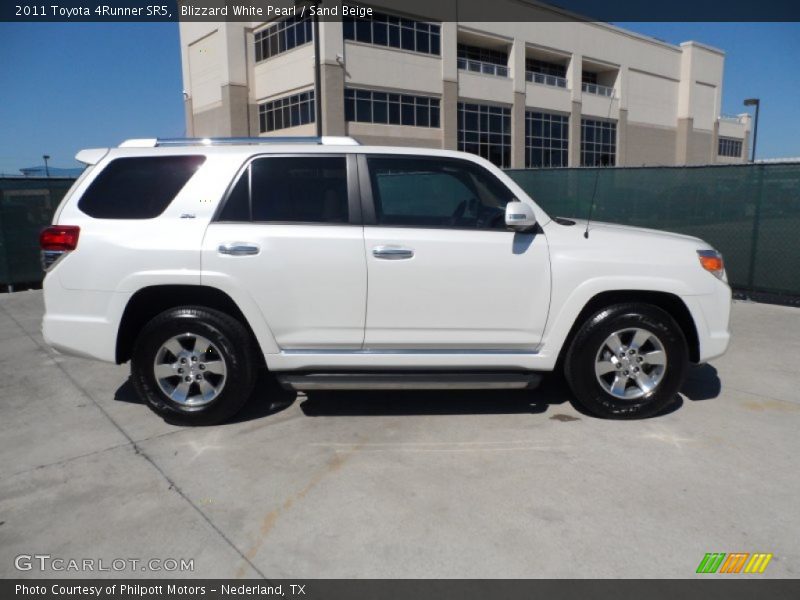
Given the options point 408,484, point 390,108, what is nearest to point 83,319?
point 408,484

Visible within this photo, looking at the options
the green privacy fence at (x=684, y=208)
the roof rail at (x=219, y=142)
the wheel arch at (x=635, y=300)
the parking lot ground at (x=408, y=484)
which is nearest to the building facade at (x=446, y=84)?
the green privacy fence at (x=684, y=208)

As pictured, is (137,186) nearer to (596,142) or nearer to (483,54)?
(483,54)

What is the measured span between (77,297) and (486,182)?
2996 millimetres

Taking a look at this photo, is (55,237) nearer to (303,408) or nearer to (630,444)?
(303,408)

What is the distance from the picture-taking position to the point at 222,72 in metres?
39.5

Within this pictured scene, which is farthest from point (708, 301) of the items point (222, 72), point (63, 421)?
point (222, 72)

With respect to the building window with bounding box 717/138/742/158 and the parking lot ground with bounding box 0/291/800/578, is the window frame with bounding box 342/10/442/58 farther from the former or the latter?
the building window with bounding box 717/138/742/158

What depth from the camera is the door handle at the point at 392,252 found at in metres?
4.24

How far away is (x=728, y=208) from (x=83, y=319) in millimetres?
8951

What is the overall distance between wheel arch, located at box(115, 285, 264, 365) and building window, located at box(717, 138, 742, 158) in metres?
75.7

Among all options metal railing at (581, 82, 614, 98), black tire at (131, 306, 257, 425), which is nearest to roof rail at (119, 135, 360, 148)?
black tire at (131, 306, 257, 425)

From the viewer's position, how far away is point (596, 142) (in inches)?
2047

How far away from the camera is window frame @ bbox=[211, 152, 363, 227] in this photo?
4.31m
